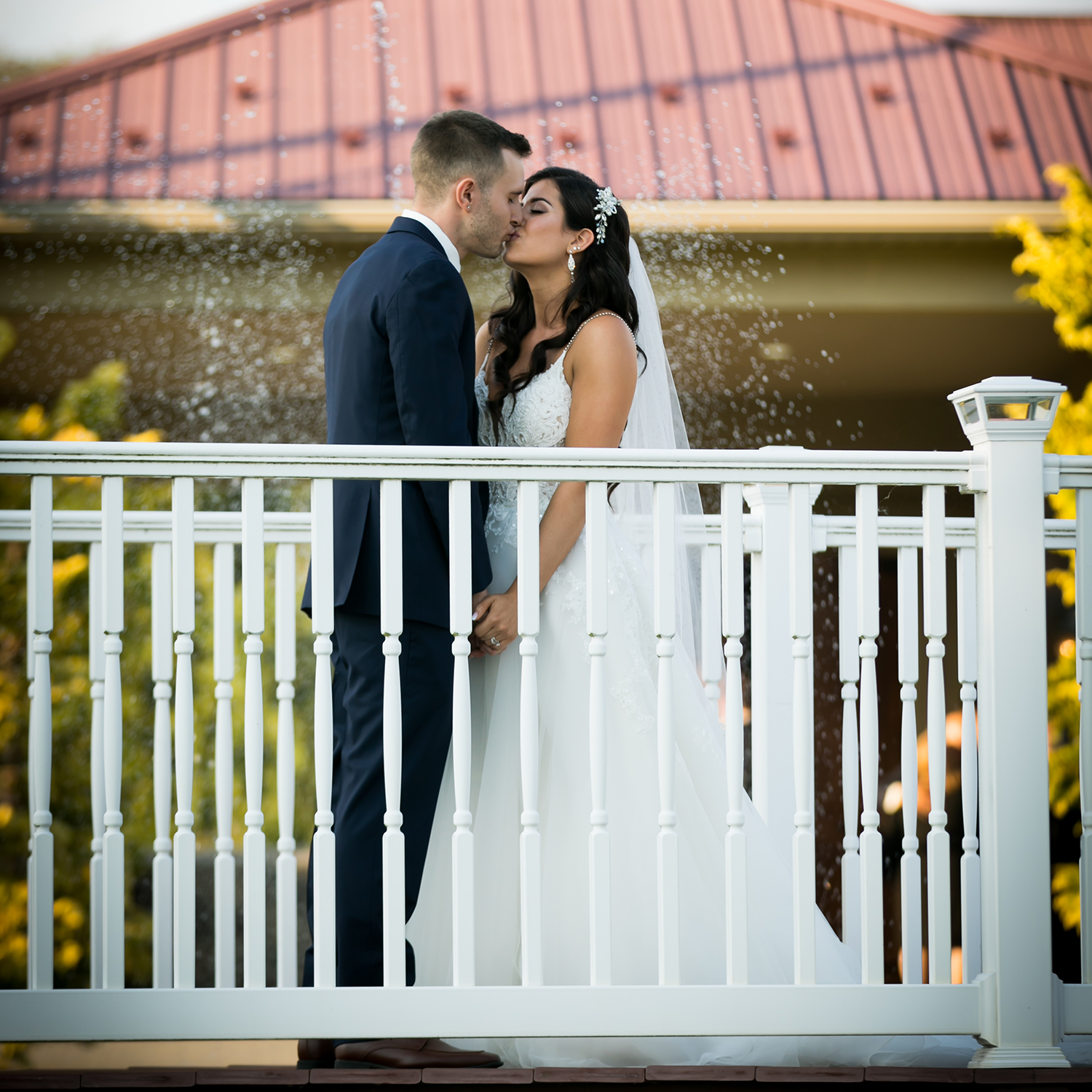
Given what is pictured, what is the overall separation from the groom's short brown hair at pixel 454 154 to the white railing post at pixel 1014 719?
121cm

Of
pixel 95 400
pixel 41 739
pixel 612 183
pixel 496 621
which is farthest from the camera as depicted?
pixel 95 400

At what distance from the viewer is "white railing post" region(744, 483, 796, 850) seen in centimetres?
281

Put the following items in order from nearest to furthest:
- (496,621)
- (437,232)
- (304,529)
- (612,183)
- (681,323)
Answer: (496,621) → (437,232) → (304,529) → (612,183) → (681,323)

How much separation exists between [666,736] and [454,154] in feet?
4.74

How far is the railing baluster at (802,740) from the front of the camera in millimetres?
2260

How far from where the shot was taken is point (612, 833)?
2.60m

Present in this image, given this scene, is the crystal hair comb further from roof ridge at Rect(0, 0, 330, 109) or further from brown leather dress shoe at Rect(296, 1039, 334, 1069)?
roof ridge at Rect(0, 0, 330, 109)

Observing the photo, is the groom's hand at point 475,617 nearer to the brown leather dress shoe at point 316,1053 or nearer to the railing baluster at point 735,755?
the railing baluster at point 735,755

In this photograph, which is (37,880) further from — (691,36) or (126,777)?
(691,36)

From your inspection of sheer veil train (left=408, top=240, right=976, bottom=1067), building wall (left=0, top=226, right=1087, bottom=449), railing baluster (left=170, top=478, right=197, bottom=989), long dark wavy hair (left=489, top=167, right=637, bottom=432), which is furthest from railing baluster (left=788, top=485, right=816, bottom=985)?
building wall (left=0, top=226, right=1087, bottom=449)

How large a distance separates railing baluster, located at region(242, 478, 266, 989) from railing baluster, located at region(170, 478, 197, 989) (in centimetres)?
11

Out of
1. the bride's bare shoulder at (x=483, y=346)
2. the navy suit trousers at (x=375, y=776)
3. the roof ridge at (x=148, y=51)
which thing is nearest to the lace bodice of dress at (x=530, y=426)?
the bride's bare shoulder at (x=483, y=346)

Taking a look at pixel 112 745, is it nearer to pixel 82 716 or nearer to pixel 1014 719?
pixel 1014 719

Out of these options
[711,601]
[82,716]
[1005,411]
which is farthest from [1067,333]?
[82,716]
